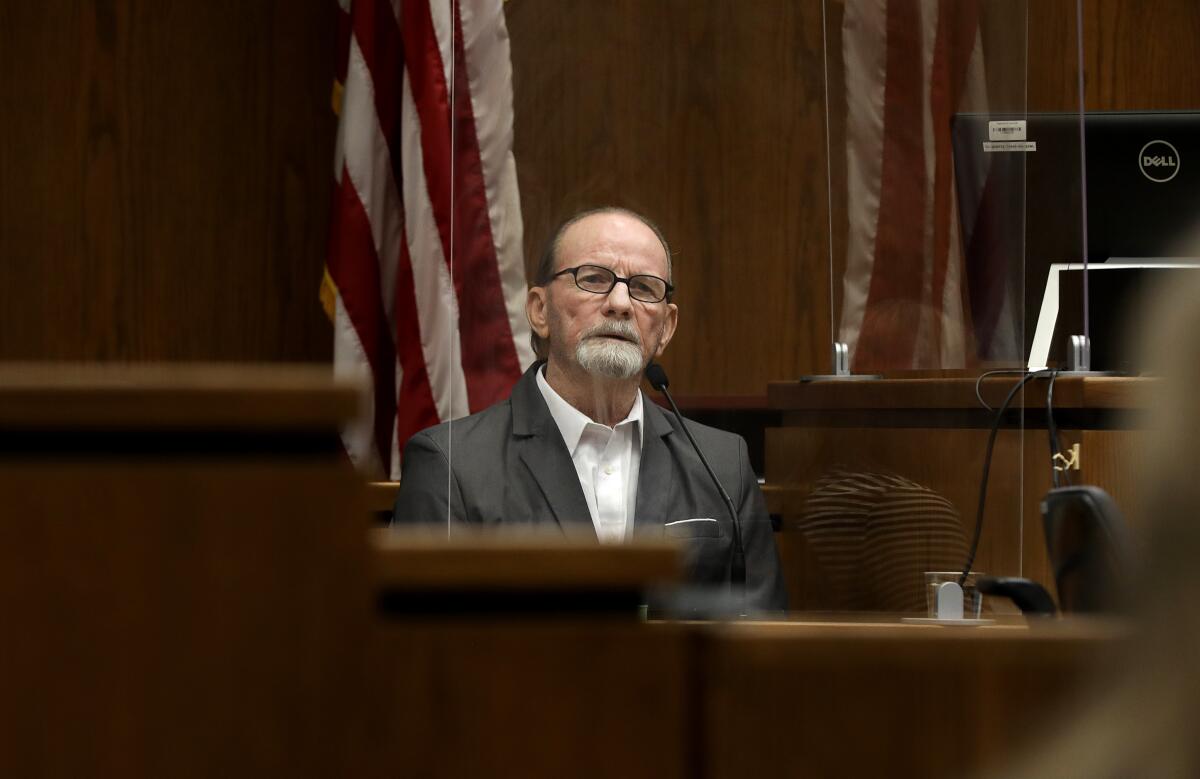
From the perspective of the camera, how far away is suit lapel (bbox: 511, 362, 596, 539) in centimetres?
180

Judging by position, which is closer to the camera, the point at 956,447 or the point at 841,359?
the point at 956,447

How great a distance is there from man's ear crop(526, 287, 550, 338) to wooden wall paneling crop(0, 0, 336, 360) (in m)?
1.18

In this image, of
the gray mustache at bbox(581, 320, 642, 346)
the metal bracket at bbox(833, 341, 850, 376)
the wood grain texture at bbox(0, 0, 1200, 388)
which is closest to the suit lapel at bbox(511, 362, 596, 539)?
the gray mustache at bbox(581, 320, 642, 346)

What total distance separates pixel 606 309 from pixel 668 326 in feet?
0.35

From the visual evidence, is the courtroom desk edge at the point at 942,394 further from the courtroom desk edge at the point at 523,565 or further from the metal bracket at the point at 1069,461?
the courtroom desk edge at the point at 523,565

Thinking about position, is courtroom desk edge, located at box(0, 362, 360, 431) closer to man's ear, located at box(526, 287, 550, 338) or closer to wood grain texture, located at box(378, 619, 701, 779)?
wood grain texture, located at box(378, 619, 701, 779)

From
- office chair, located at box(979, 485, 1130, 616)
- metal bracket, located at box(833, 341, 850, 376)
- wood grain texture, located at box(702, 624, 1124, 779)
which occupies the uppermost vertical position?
metal bracket, located at box(833, 341, 850, 376)

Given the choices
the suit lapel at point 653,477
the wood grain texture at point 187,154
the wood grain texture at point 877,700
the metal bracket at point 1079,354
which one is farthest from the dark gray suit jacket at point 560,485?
the wood grain texture at point 187,154

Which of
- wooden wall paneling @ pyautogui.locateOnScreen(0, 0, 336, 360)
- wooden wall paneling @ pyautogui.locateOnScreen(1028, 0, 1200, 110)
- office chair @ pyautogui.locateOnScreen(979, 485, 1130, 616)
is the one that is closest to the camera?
office chair @ pyautogui.locateOnScreen(979, 485, 1130, 616)

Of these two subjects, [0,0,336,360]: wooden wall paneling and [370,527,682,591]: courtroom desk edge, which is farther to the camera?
[0,0,336,360]: wooden wall paneling

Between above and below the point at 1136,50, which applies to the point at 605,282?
below

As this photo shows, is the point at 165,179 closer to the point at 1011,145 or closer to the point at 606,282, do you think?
the point at 606,282

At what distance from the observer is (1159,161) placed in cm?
212

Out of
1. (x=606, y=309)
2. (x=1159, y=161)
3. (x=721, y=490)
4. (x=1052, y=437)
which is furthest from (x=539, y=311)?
(x=1159, y=161)
